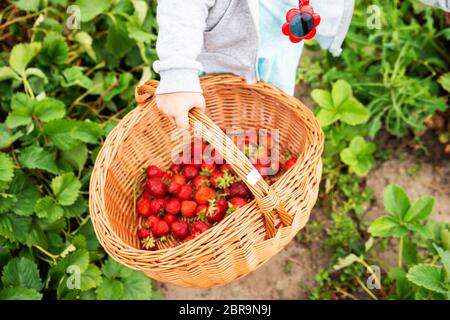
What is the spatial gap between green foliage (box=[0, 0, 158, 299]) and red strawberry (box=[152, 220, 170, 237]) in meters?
0.18

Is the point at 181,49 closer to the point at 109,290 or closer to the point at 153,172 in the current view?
the point at 153,172

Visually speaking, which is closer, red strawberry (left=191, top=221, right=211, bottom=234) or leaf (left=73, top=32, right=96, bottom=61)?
red strawberry (left=191, top=221, right=211, bottom=234)

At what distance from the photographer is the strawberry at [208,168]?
4.64 ft

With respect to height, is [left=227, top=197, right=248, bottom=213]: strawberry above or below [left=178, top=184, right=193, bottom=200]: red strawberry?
above

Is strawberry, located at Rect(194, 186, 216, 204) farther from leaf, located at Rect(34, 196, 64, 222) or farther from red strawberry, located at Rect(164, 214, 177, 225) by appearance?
leaf, located at Rect(34, 196, 64, 222)

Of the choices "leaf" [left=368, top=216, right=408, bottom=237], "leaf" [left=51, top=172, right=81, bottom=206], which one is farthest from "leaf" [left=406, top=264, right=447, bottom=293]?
"leaf" [left=51, top=172, right=81, bottom=206]

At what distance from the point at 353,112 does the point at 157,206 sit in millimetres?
692

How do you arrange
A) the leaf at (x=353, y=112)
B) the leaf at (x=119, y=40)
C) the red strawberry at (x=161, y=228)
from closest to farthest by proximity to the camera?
the red strawberry at (x=161, y=228)
the leaf at (x=353, y=112)
the leaf at (x=119, y=40)

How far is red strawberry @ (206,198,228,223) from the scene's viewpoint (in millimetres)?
1289

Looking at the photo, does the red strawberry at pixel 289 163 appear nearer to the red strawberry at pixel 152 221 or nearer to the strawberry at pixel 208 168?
the strawberry at pixel 208 168

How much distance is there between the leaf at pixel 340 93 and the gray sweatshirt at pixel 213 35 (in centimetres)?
26

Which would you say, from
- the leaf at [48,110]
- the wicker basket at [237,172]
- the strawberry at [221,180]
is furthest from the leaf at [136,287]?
the leaf at [48,110]

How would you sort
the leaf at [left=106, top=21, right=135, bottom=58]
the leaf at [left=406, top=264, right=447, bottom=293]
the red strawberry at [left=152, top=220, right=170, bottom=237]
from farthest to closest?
the leaf at [left=106, top=21, right=135, bottom=58]
the red strawberry at [left=152, top=220, right=170, bottom=237]
the leaf at [left=406, top=264, right=447, bottom=293]
